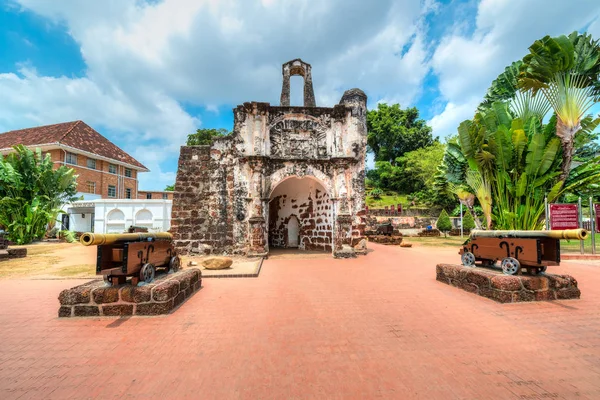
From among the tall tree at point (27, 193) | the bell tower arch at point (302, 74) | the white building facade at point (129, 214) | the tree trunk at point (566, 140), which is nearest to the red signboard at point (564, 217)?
the tree trunk at point (566, 140)

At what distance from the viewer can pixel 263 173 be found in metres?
11.5

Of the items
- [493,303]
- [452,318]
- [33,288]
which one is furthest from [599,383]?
[33,288]

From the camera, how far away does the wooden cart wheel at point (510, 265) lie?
5.56 m

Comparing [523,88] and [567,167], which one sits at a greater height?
[523,88]

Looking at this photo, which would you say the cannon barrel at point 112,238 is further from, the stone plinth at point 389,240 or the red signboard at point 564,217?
the stone plinth at point 389,240

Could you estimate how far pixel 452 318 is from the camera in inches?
178

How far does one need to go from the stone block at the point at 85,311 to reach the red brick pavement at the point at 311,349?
0.17m

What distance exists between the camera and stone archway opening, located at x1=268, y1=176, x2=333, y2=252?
519 inches

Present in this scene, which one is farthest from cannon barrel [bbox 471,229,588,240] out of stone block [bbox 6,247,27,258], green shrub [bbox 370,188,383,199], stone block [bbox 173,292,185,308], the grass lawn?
green shrub [bbox 370,188,383,199]

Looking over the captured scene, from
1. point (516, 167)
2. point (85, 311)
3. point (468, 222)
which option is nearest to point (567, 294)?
point (516, 167)

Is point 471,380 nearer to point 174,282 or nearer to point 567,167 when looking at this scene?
point 174,282

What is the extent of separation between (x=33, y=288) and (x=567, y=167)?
58.8 feet

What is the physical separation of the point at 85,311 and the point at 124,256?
1.04m

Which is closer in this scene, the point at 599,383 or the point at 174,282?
the point at 599,383
